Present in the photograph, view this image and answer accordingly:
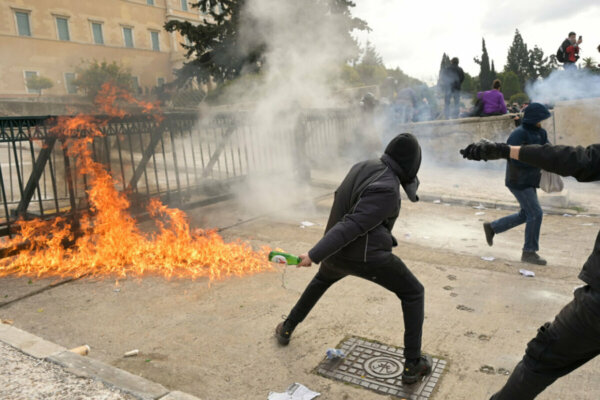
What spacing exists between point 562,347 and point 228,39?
20171 millimetres

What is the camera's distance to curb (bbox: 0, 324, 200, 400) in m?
2.60

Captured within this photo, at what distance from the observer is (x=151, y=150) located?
22.5ft

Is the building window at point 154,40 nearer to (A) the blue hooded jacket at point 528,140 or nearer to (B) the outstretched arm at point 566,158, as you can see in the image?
(A) the blue hooded jacket at point 528,140

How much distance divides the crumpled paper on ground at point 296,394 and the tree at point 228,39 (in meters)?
13.0

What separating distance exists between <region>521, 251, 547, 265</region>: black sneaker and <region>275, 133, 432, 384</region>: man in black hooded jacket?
2680mm

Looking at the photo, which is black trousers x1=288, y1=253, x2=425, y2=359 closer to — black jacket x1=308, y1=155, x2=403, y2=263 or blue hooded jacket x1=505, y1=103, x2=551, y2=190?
black jacket x1=308, y1=155, x2=403, y2=263

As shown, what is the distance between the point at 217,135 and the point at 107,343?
571 centimetres

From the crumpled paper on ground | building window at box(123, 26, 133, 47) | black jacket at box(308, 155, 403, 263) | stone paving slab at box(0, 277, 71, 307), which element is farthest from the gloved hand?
building window at box(123, 26, 133, 47)

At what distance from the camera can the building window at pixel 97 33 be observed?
33.1 metres

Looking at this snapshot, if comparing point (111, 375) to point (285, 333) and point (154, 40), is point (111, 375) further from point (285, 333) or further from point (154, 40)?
point (154, 40)

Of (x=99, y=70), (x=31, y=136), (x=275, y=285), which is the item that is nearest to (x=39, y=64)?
(x=99, y=70)

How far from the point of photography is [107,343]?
3543mm

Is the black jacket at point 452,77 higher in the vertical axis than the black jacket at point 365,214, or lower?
higher

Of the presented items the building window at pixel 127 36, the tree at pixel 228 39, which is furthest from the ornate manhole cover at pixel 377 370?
the building window at pixel 127 36
